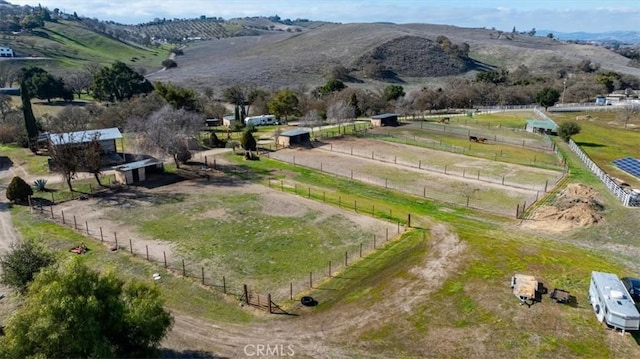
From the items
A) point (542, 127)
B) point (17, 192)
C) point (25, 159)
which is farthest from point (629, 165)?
point (25, 159)

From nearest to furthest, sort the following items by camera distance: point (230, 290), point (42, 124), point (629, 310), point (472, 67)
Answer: point (629, 310)
point (230, 290)
point (42, 124)
point (472, 67)

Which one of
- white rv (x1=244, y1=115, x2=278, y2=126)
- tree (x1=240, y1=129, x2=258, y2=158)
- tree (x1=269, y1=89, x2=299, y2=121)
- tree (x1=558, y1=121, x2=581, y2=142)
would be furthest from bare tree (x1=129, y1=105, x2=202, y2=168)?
tree (x1=558, y1=121, x2=581, y2=142)

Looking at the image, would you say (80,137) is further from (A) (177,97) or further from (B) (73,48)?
(B) (73,48)

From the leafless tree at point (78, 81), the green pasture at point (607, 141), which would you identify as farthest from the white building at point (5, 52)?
the green pasture at point (607, 141)

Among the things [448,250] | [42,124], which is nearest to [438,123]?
[448,250]

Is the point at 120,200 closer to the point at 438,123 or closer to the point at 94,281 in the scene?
the point at 94,281

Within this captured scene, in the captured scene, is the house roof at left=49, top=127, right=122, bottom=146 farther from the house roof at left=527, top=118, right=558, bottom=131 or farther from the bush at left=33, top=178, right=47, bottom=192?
the house roof at left=527, top=118, right=558, bottom=131

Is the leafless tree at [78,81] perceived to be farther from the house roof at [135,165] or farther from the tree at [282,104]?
the house roof at [135,165]
